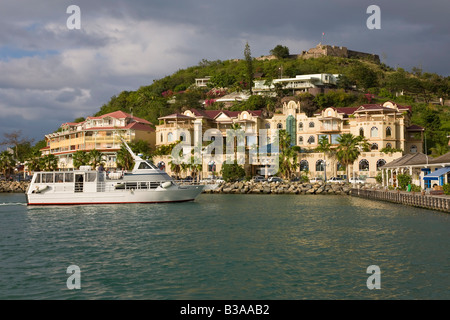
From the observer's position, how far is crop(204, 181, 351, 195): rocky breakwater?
222ft

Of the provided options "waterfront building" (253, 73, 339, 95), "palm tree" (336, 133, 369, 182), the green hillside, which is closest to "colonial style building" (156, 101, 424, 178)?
"palm tree" (336, 133, 369, 182)

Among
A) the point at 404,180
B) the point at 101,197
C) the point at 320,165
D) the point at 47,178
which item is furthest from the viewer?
the point at 320,165

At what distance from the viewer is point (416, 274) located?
18.7m

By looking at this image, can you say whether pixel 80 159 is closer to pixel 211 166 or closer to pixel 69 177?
pixel 211 166

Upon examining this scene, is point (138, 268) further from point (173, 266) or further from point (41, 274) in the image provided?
point (41, 274)

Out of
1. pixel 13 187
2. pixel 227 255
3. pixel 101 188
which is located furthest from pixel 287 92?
pixel 227 255

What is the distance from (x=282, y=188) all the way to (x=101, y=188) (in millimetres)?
30523

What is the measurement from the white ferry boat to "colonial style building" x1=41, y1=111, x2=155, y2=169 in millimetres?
41658

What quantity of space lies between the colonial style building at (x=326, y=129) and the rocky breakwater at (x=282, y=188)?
8252 mm

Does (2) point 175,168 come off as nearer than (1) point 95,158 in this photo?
Yes

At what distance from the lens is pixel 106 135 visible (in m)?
95.9

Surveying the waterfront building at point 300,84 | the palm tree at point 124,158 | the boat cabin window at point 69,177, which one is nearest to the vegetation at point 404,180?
the boat cabin window at point 69,177

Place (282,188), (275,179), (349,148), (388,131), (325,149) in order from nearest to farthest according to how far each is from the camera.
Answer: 1. (282,188)
2. (349,148)
3. (275,179)
4. (388,131)
5. (325,149)
